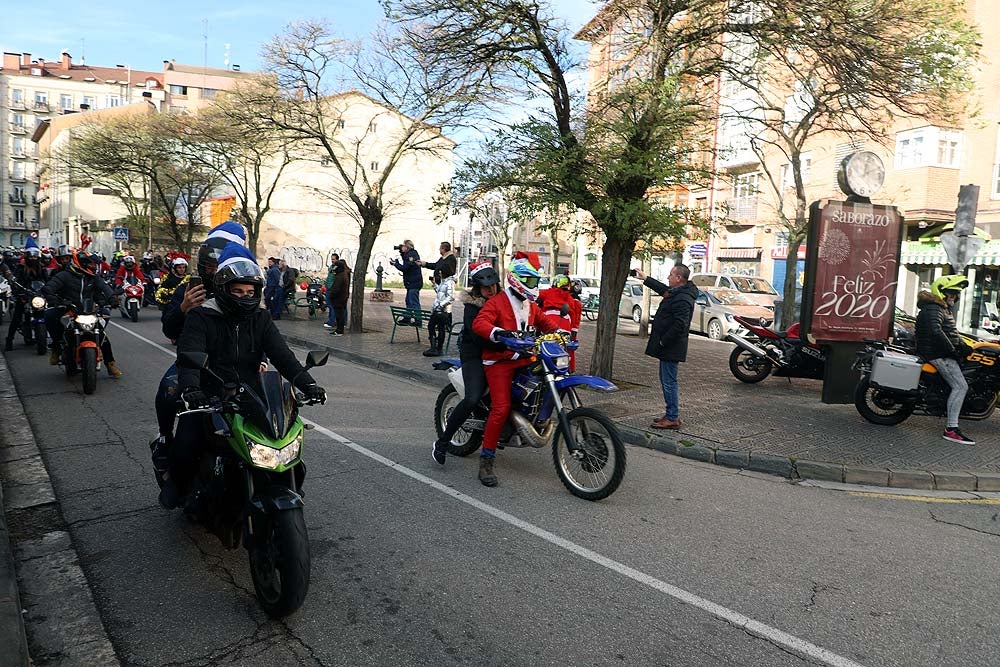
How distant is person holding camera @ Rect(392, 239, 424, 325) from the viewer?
1500cm

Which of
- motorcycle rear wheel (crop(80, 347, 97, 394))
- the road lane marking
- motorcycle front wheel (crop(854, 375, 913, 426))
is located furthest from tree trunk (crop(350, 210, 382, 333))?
the road lane marking

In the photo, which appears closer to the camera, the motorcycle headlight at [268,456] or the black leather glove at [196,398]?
the motorcycle headlight at [268,456]

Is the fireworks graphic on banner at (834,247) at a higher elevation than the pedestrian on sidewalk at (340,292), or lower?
higher

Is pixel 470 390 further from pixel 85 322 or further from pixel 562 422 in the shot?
pixel 85 322

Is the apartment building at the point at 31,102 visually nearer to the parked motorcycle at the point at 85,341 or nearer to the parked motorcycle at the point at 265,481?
the parked motorcycle at the point at 85,341

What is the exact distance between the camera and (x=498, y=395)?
5926mm

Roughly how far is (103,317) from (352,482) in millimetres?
5753

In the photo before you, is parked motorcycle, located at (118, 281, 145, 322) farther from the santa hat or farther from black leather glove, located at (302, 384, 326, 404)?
black leather glove, located at (302, 384, 326, 404)

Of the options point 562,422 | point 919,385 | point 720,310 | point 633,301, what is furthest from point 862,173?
point 633,301

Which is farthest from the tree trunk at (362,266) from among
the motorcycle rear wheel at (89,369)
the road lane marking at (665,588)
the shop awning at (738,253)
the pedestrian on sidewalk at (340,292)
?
the shop awning at (738,253)

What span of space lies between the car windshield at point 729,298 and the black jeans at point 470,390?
17.5m

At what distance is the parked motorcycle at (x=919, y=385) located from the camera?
8469mm

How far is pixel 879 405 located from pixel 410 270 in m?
9.19

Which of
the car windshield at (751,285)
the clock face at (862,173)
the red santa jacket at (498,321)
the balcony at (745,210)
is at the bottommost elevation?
the red santa jacket at (498,321)
